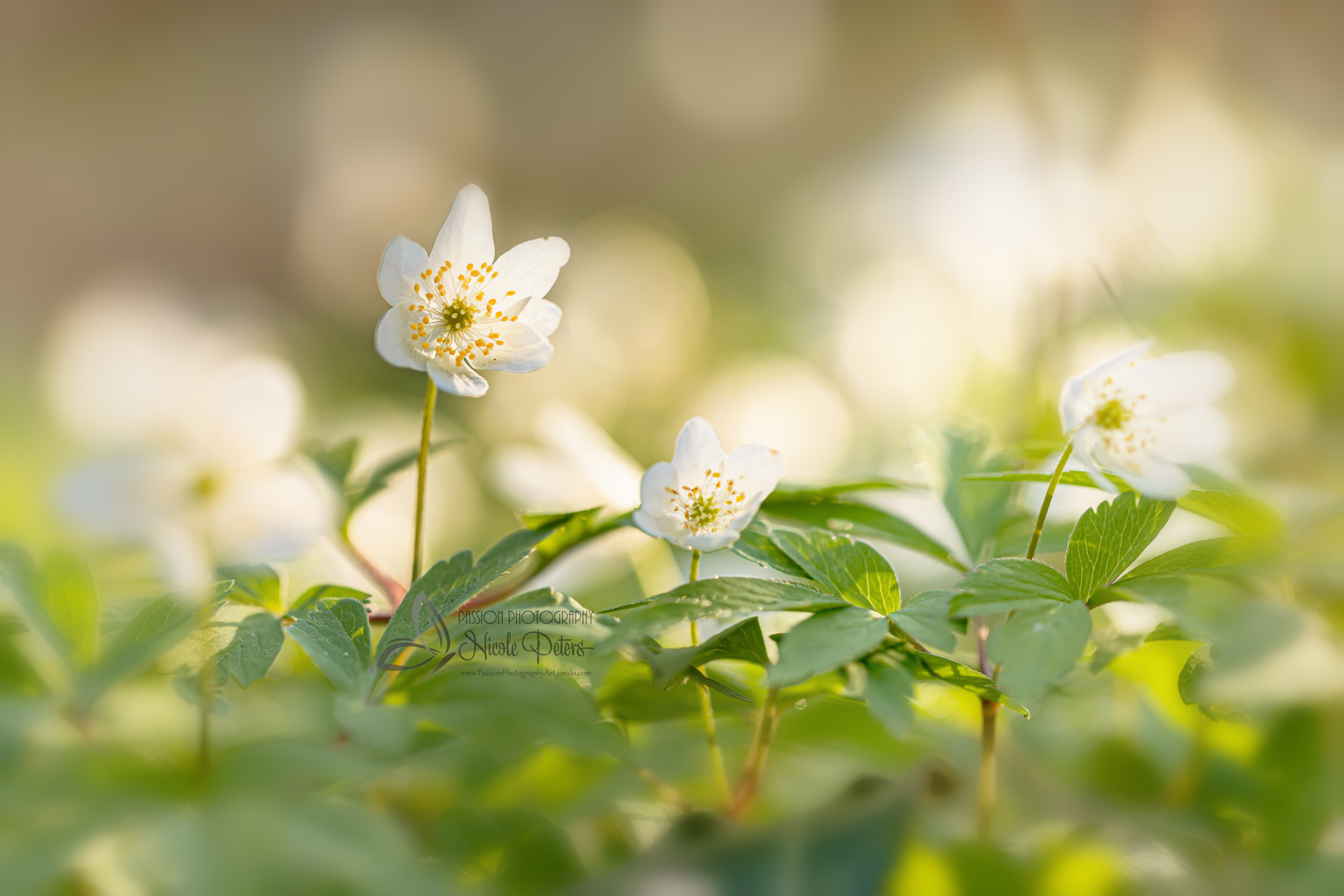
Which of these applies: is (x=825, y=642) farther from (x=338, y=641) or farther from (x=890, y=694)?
(x=338, y=641)

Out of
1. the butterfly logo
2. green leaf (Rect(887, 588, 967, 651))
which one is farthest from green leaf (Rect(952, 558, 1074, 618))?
the butterfly logo

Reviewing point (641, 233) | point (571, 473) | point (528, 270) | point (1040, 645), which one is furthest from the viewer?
point (641, 233)

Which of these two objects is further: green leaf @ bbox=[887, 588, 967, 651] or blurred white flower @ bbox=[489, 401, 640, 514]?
blurred white flower @ bbox=[489, 401, 640, 514]

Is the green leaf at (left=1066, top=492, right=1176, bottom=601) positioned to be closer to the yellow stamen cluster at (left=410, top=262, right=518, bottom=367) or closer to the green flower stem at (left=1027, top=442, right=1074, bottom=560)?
the green flower stem at (left=1027, top=442, right=1074, bottom=560)

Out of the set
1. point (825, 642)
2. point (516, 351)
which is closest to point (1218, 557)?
point (825, 642)

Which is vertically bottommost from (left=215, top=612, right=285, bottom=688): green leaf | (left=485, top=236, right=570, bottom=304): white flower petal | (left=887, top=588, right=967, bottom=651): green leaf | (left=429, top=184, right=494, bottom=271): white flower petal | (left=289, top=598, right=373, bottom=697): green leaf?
(left=215, top=612, right=285, bottom=688): green leaf

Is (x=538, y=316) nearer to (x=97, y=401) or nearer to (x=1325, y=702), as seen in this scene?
(x=1325, y=702)

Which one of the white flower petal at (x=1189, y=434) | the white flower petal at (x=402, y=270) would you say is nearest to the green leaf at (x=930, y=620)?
the white flower petal at (x=1189, y=434)
